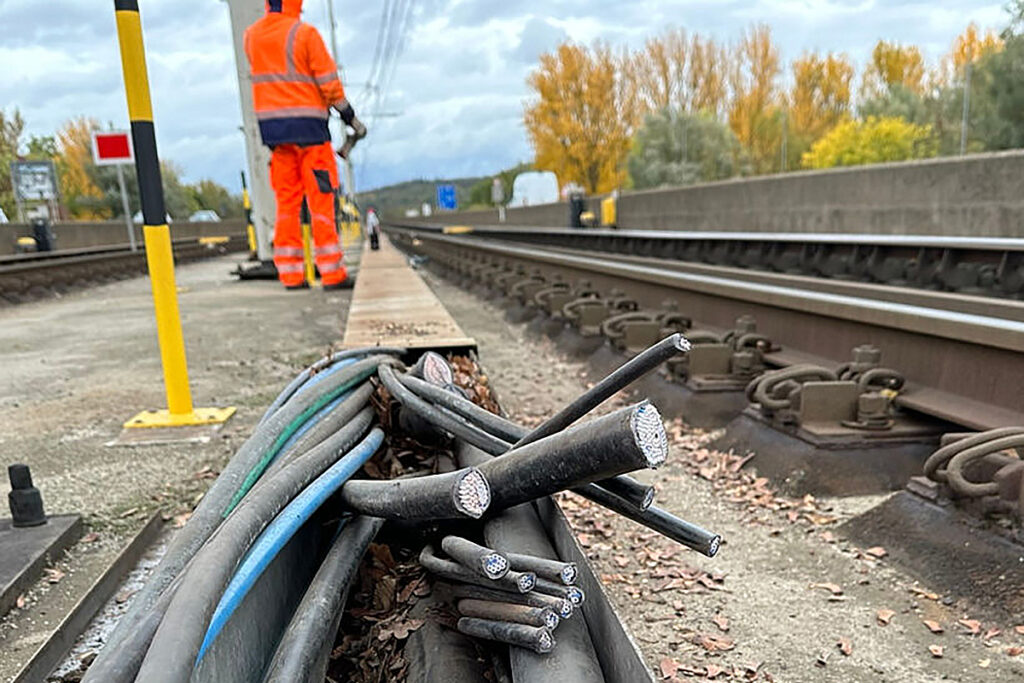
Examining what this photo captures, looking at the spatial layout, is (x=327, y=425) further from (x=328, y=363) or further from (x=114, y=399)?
(x=114, y=399)

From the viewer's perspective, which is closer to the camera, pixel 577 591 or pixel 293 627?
pixel 577 591

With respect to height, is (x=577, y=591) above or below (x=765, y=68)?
below

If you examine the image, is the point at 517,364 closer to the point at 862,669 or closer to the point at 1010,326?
the point at 1010,326

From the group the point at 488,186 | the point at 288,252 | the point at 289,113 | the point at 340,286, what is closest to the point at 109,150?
the point at 340,286

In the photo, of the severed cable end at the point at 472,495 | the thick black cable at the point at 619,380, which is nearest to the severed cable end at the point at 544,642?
the severed cable end at the point at 472,495

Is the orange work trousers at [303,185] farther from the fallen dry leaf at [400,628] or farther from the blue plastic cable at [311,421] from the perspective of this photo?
the fallen dry leaf at [400,628]

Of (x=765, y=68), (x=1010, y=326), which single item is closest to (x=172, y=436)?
(x=1010, y=326)

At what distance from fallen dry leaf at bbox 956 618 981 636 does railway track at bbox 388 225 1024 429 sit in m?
0.82

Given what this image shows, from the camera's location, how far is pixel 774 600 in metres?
2.01

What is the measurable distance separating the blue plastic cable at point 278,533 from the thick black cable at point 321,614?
0.33 ft

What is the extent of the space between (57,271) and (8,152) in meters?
31.8

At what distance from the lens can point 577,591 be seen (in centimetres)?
108

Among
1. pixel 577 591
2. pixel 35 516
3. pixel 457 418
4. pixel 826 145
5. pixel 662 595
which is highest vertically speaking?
pixel 826 145

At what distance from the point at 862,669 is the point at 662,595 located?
0.54 metres
